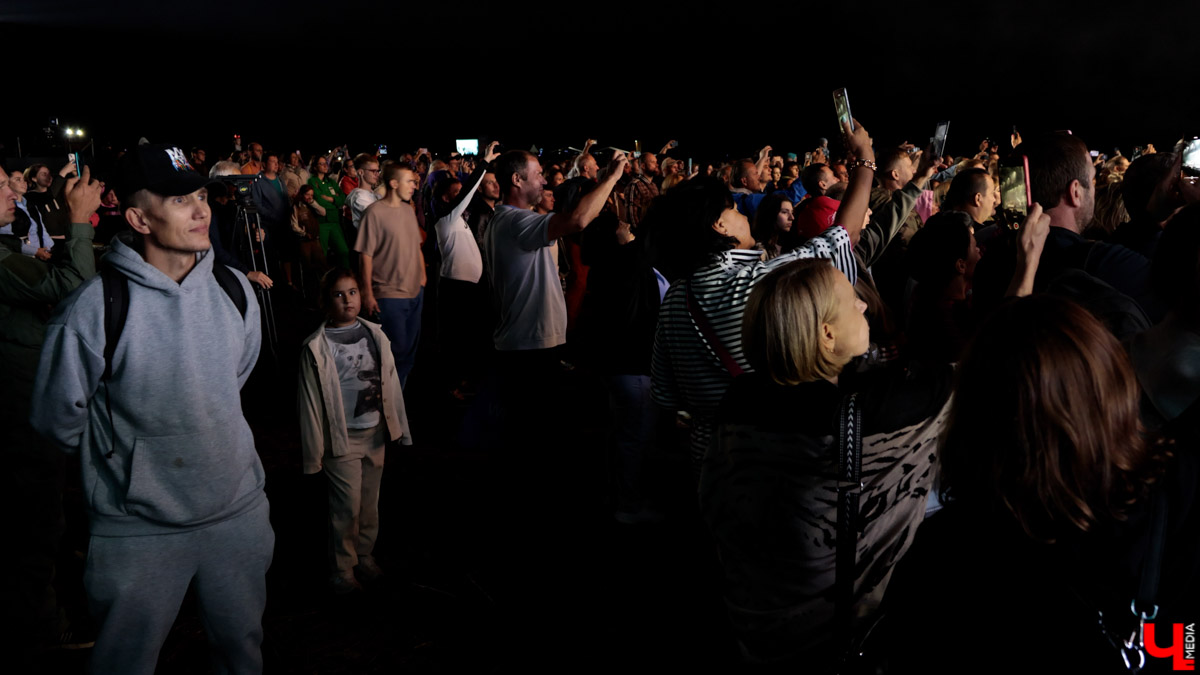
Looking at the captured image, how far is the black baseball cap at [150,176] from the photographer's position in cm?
236

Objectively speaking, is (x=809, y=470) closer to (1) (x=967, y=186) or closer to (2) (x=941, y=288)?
(2) (x=941, y=288)

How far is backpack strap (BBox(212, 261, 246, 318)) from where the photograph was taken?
2582 mm

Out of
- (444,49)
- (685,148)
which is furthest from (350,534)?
(444,49)

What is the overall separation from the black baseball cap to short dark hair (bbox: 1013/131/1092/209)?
9.30 ft

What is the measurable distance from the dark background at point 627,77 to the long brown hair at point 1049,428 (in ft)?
67.7

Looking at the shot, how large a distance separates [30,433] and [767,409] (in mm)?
3237

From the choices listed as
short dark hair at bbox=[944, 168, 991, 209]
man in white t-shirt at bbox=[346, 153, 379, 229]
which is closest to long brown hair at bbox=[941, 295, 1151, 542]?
short dark hair at bbox=[944, 168, 991, 209]

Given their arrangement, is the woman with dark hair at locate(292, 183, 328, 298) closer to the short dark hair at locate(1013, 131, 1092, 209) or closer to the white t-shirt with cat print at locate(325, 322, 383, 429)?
the white t-shirt with cat print at locate(325, 322, 383, 429)

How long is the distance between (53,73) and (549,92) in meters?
14.2

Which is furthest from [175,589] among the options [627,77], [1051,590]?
[627,77]

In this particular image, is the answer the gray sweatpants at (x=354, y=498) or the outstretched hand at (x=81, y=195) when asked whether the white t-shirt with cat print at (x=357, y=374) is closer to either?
the gray sweatpants at (x=354, y=498)

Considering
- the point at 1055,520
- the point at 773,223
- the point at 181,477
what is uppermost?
the point at 773,223

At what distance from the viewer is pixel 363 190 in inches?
326

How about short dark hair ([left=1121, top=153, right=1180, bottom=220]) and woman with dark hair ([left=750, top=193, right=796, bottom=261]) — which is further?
woman with dark hair ([left=750, top=193, right=796, bottom=261])
